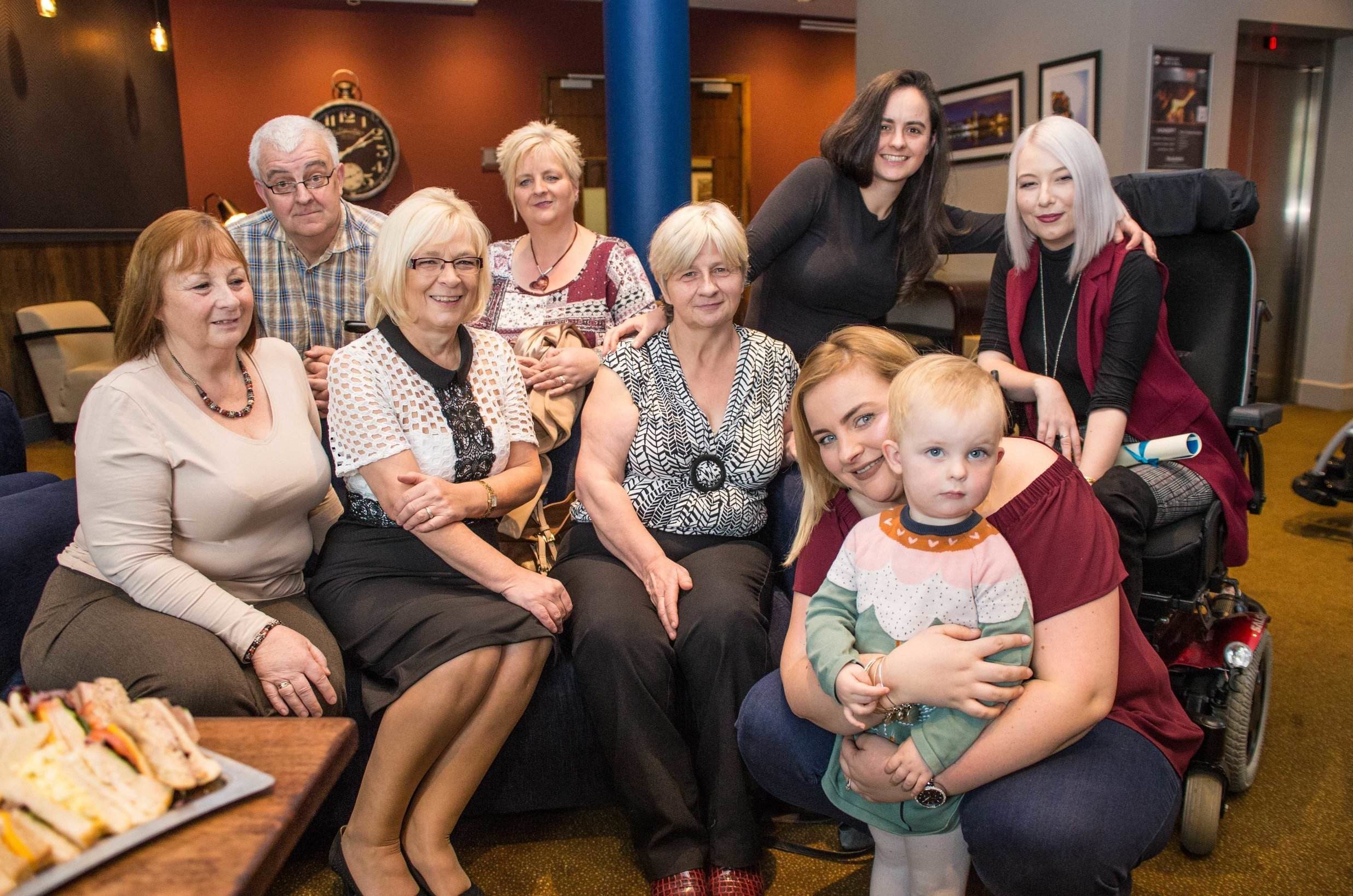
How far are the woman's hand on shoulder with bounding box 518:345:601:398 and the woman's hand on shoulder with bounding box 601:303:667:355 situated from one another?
81mm

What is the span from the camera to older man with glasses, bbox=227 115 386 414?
2.47m

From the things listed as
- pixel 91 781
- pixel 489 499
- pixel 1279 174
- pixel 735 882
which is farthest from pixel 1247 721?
pixel 1279 174

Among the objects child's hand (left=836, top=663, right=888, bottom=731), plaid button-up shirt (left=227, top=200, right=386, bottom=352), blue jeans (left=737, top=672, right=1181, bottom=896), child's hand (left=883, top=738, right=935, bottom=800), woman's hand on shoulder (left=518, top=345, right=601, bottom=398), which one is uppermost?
plaid button-up shirt (left=227, top=200, right=386, bottom=352)

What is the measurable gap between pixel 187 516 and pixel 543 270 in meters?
1.28

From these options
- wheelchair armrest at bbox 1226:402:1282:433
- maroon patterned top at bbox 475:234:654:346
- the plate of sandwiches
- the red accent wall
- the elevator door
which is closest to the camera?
the plate of sandwiches

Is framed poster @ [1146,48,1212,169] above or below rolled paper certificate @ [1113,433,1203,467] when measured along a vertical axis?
above

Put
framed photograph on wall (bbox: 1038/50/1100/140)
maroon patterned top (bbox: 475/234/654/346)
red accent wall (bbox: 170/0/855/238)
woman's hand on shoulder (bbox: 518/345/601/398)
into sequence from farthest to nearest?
red accent wall (bbox: 170/0/855/238) < framed photograph on wall (bbox: 1038/50/1100/140) < maroon patterned top (bbox: 475/234/654/346) < woman's hand on shoulder (bbox: 518/345/601/398)

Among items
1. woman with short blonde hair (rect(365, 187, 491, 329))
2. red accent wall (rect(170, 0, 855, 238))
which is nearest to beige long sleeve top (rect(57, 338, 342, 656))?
woman with short blonde hair (rect(365, 187, 491, 329))

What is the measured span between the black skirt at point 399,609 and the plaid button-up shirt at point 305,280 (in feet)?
2.38

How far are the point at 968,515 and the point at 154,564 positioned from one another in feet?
4.57

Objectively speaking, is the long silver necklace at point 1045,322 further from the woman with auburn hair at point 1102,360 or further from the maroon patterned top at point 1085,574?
the maroon patterned top at point 1085,574

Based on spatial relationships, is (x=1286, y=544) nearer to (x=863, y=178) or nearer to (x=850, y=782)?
(x=863, y=178)

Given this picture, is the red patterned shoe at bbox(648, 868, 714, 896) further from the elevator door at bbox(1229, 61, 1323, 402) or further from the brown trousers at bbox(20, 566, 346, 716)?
the elevator door at bbox(1229, 61, 1323, 402)

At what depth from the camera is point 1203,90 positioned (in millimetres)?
5301
